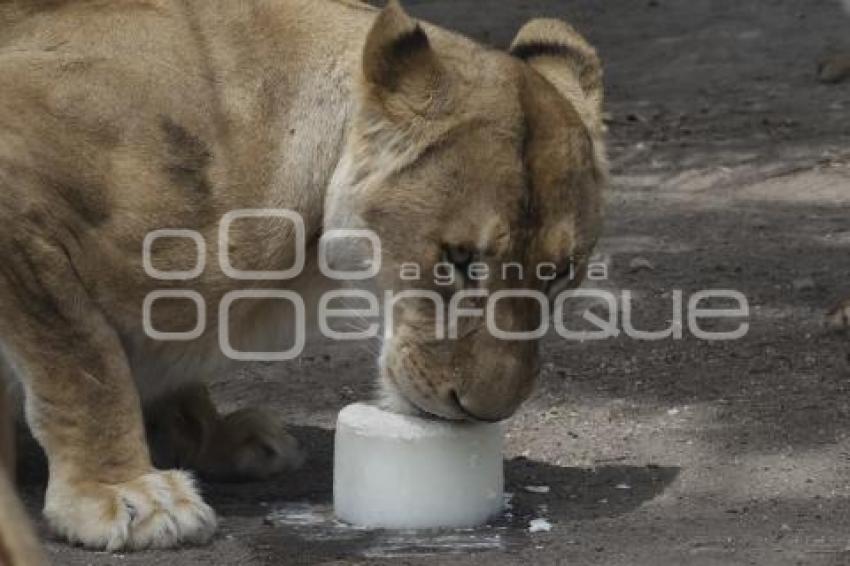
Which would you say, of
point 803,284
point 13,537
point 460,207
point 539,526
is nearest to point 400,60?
point 460,207

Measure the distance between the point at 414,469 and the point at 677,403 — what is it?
1.00 metres

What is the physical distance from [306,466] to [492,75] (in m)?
1.02

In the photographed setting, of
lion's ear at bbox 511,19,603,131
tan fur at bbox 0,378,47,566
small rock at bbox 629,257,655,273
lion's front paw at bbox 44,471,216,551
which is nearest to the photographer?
tan fur at bbox 0,378,47,566

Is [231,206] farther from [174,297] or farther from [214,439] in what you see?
[214,439]

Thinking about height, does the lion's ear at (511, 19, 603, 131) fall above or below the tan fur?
above

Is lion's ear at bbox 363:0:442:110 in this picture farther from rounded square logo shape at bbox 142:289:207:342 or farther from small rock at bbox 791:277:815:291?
small rock at bbox 791:277:815:291

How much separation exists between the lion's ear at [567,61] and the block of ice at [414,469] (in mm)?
730

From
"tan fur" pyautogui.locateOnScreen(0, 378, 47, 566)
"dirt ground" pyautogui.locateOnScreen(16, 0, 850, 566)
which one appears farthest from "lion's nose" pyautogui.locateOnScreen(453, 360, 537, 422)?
"tan fur" pyautogui.locateOnScreen(0, 378, 47, 566)

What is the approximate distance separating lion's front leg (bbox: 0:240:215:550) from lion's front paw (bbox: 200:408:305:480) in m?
0.47

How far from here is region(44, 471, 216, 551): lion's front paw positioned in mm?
3963

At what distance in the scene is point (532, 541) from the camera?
4047mm

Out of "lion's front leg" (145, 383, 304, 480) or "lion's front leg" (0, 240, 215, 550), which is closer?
"lion's front leg" (0, 240, 215, 550)

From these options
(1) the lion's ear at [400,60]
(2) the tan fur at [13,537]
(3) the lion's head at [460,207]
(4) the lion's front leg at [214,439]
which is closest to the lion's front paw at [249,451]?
(4) the lion's front leg at [214,439]

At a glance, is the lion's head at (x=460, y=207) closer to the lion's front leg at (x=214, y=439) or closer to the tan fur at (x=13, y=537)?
the lion's front leg at (x=214, y=439)
